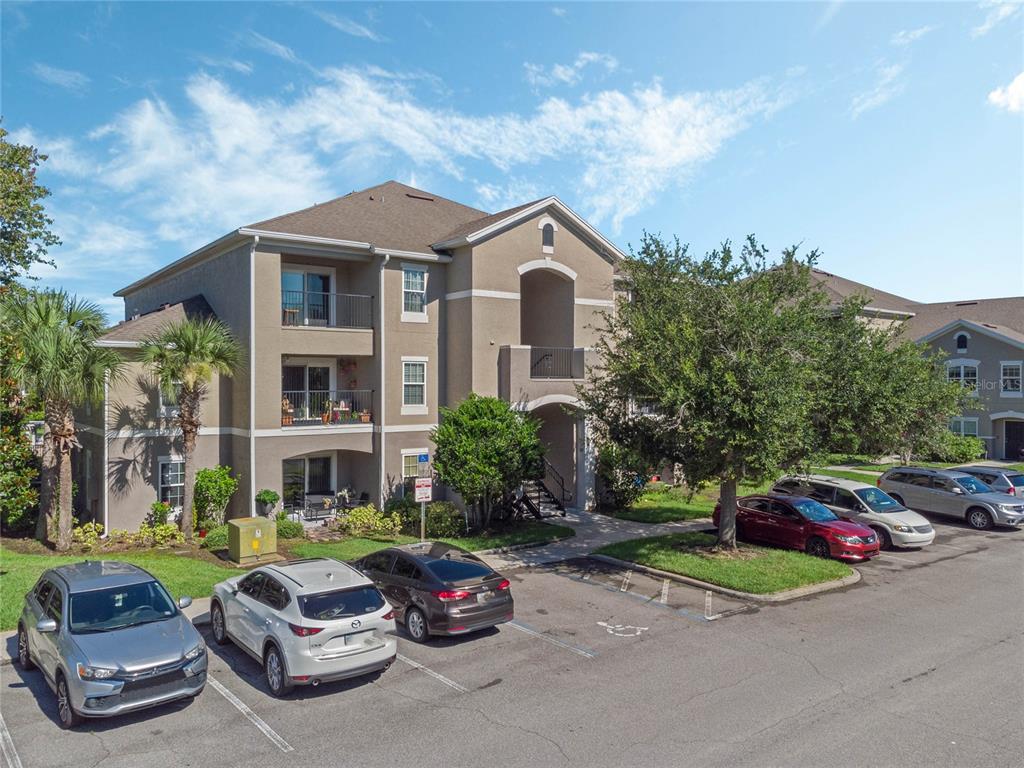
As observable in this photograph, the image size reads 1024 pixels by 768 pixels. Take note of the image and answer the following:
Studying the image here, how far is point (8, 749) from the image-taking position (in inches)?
328

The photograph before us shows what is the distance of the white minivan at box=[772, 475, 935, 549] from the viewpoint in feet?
62.5

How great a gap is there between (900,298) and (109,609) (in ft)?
180

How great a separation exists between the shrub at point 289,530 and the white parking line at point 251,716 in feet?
30.2

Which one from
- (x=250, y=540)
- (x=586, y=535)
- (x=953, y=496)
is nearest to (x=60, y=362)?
(x=250, y=540)

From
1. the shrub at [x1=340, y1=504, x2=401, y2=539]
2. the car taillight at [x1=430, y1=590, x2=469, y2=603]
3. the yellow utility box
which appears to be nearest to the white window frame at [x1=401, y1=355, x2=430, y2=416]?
the shrub at [x1=340, y1=504, x2=401, y2=539]

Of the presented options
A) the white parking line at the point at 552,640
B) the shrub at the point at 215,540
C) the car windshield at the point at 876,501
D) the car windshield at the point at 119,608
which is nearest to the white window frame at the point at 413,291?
the shrub at the point at 215,540

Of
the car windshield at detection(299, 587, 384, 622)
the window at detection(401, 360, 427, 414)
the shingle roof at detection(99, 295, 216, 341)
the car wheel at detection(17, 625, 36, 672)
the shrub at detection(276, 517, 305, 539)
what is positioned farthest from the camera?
the window at detection(401, 360, 427, 414)

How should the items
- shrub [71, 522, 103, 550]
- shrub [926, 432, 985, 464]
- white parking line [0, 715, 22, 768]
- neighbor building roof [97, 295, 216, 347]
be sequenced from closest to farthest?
white parking line [0, 715, 22, 768] → shrub [71, 522, 103, 550] → neighbor building roof [97, 295, 216, 347] → shrub [926, 432, 985, 464]

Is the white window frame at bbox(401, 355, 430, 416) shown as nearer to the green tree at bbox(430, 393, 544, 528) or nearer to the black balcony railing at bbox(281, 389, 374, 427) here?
the black balcony railing at bbox(281, 389, 374, 427)

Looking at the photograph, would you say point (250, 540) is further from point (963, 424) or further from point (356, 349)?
point (963, 424)

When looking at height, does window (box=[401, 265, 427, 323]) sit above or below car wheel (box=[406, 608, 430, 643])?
above

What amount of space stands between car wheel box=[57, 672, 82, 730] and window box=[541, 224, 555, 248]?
60.5 ft

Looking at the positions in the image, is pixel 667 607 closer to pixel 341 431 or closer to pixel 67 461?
pixel 341 431

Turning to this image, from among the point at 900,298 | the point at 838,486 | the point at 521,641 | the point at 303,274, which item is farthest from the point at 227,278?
the point at 900,298
